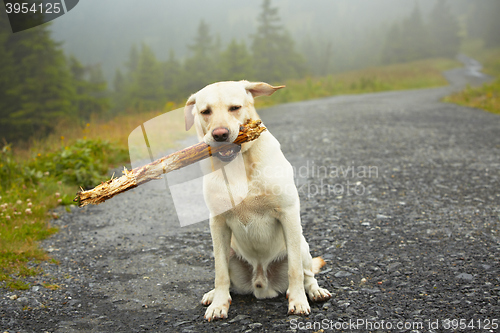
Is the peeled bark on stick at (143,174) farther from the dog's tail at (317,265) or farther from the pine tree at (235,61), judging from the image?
the pine tree at (235,61)

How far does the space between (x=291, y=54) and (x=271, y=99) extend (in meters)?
18.6

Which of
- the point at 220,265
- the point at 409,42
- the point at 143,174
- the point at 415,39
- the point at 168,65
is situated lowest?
the point at 409,42

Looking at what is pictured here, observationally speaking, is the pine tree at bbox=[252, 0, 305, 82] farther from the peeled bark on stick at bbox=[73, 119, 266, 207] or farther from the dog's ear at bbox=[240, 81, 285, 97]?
the peeled bark on stick at bbox=[73, 119, 266, 207]

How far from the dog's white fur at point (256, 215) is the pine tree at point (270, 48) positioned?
31975 millimetres

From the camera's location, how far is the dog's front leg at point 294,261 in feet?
8.96

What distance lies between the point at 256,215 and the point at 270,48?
34.6m

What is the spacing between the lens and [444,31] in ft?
197

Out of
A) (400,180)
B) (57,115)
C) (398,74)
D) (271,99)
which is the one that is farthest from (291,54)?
(400,180)

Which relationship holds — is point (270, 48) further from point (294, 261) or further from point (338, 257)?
point (294, 261)

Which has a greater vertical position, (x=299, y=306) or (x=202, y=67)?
(x=299, y=306)

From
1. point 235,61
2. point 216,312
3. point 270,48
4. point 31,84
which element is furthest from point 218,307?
point 270,48

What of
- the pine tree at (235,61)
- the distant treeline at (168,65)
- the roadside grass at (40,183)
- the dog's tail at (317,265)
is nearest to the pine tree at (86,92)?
the distant treeline at (168,65)

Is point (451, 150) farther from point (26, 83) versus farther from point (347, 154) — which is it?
point (26, 83)

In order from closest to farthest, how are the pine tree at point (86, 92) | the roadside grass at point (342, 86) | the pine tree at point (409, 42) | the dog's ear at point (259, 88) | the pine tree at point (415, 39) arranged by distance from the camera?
the dog's ear at point (259, 88)
the pine tree at point (86, 92)
the roadside grass at point (342, 86)
the pine tree at point (415, 39)
the pine tree at point (409, 42)
